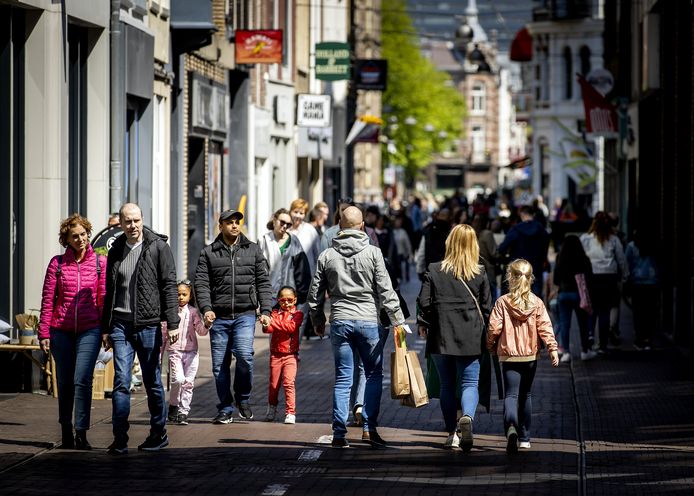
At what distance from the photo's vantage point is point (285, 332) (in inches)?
529

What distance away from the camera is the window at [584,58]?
71.8 meters

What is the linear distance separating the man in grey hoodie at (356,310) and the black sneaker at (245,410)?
1.58m

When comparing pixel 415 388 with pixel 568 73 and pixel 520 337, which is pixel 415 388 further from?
pixel 568 73

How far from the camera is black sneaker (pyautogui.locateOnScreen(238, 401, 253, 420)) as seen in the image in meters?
13.4

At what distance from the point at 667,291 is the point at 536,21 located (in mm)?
52448

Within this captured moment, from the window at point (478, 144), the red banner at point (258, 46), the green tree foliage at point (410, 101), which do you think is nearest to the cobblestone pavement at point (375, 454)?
the red banner at point (258, 46)

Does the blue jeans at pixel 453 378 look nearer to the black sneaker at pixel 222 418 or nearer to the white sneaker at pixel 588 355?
the black sneaker at pixel 222 418

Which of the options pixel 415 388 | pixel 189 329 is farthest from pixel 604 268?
pixel 415 388

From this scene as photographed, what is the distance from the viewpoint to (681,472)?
10898mm

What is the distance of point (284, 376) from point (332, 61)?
27472mm

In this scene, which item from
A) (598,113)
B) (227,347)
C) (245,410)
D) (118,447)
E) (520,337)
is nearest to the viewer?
(118,447)

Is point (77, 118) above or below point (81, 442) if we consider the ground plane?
above

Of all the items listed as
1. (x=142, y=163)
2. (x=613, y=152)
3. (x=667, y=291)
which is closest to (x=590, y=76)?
(x=613, y=152)

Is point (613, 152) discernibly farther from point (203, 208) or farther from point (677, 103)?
point (677, 103)
